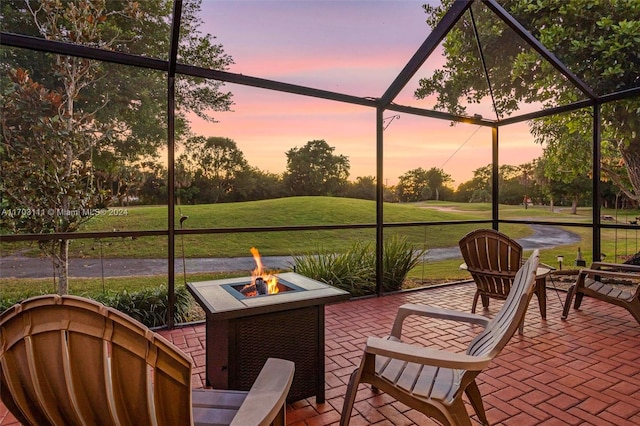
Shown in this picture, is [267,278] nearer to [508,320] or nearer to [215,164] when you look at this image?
[508,320]

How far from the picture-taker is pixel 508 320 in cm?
183

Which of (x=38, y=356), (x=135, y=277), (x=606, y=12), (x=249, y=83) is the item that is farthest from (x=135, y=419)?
(x=135, y=277)

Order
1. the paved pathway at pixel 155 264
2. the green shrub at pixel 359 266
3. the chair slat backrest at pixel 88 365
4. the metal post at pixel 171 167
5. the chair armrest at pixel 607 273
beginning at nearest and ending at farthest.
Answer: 1. the chair slat backrest at pixel 88 365
2. the metal post at pixel 171 167
3. the chair armrest at pixel 607 273
4. the green shrub at pixel 359 266
5. the paved pathway at pixel 155 264

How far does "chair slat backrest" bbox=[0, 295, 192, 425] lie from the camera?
935mm

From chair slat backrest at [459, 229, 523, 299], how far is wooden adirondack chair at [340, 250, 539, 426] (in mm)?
1651

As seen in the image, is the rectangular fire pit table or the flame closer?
the rectangular fire pit table

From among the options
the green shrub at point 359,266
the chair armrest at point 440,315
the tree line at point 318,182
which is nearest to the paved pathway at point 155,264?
the green shrub at point 359,266

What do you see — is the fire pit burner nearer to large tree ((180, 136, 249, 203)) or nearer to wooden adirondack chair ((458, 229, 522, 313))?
wooden adirondack chair ((458, 229, 522, 313))

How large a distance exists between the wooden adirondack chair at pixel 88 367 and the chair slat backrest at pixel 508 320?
4.52 ft

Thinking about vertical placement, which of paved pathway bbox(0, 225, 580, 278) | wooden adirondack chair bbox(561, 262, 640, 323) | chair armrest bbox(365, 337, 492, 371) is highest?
chair armrest bbox(365, 337, 492, 371)

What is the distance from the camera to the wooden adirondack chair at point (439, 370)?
1.65 m

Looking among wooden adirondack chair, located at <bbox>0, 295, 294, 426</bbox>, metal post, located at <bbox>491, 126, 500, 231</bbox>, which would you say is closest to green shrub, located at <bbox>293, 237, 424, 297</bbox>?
metal post, located at <bbox>491, 126, 500, 231</bbox>

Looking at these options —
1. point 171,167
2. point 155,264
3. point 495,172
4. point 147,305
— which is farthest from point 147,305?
point 495,172

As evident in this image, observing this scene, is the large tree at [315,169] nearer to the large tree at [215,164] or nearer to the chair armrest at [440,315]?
the large tree at [215,164]
